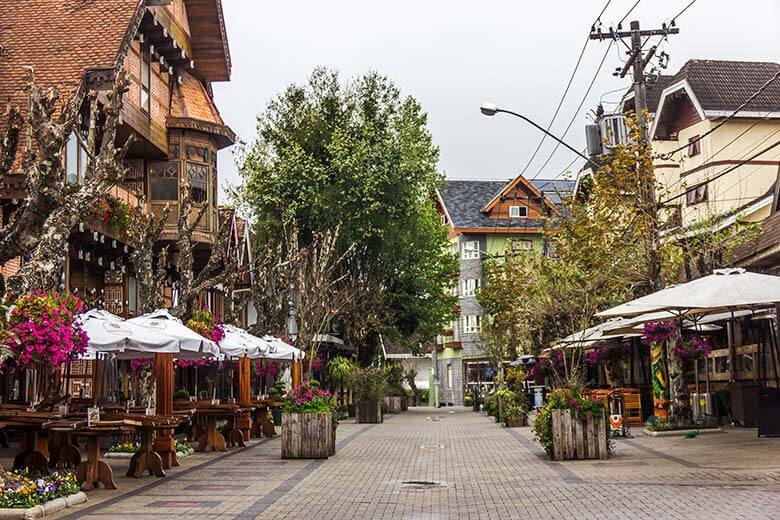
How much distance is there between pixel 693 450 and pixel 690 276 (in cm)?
962

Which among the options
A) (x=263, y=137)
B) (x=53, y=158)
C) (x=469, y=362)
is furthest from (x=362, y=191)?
(x=469, y=362)

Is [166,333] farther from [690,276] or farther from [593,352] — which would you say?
[593,352]

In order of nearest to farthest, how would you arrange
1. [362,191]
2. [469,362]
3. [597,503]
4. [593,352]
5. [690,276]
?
1. [597,503]
2. [690,276]
3. [593,352]
4. [362,191]
5. [469,362]

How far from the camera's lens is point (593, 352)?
3375 centimetres

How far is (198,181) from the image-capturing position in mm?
31312

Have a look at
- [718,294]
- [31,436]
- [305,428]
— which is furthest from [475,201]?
[31,436]

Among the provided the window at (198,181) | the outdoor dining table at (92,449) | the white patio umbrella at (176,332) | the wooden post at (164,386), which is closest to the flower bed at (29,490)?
the outdoor dining table at (92,449)

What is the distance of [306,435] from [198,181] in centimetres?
1284

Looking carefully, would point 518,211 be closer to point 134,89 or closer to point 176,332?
point 134,89

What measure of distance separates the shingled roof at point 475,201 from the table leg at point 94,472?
6246cm

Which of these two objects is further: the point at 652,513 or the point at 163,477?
the point at 163,477

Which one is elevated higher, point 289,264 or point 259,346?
point 289,264

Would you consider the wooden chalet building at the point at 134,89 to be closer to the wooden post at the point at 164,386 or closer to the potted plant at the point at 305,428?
the wooden post at the point at 164,386

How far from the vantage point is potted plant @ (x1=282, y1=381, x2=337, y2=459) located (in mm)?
20484
